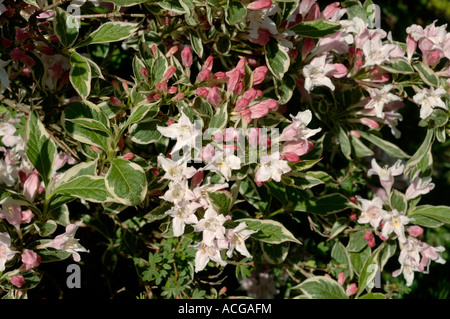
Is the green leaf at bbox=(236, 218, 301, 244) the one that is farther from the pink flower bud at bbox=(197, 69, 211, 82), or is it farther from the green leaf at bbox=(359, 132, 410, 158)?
the green leaf at bbox=(359, 132, 410, 158)

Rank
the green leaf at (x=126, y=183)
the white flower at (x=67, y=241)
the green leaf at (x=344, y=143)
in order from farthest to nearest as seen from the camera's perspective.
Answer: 1. the green leaf at (x=344, y=143)
2. the white flower at (x=67, y=241)
3. the green leaf at (x=126, y=183)

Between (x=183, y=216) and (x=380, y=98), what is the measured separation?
629 millimetres

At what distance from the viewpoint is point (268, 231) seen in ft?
4.01

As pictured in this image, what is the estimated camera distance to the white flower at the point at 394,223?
1.32 meters

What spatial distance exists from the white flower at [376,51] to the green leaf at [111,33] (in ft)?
1.93

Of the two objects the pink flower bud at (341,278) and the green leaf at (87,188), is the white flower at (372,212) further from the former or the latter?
the green leaf at (87,188)

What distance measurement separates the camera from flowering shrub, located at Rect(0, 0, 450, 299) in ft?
3.48

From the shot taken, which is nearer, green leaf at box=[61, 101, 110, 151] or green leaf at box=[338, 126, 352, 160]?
green leaf at box=[61, 101, 110, 151]

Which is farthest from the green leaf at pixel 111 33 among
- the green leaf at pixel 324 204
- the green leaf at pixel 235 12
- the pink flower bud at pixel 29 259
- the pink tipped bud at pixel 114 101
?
the green leaf at pixel 324 204

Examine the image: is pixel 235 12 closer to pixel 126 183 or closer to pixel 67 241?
pixel 126 183

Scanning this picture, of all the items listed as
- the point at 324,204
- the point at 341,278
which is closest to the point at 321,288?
the point at 341,278

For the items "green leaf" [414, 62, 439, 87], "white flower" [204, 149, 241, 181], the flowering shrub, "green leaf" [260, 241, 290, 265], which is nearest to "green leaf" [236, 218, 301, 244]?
the flowering shrub

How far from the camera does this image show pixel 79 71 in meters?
1.12
